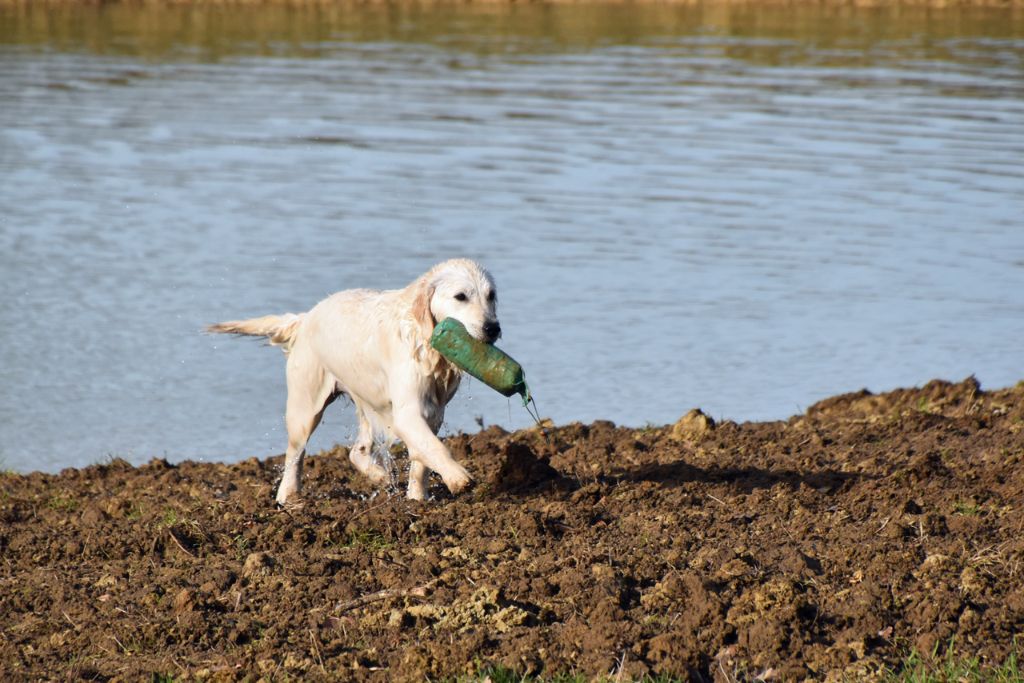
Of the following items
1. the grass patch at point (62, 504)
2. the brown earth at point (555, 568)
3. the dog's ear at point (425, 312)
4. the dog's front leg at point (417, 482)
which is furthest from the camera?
the grass patch at point (62, 504)

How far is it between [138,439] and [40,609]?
4.24 m

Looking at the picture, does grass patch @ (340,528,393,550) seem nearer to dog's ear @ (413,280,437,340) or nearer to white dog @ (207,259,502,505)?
white dog @ (207,259,502,505)

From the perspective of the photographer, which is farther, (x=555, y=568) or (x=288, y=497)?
(x=288, y=497)

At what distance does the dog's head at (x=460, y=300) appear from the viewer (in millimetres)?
6848

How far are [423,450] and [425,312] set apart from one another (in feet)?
2.21

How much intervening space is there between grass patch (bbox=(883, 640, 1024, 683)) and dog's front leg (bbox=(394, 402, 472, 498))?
92.1 inches

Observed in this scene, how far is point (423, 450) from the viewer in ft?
22.8

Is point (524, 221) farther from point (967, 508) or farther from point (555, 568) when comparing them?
point (555, 568)

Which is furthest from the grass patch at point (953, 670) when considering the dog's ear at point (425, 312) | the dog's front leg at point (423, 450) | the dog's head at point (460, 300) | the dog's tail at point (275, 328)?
the dog's tail at point (275, 328)

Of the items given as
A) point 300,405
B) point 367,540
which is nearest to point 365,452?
point 300,405

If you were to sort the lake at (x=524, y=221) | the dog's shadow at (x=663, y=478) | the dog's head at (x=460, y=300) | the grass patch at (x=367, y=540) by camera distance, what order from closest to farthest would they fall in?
the grass patch at (x=367, y=540), the dog's head at (x=460, y=300), the dog's shadow at (x=663, y=478), the lake at (x=524, y=221)

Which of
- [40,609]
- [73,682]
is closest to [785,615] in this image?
[73,682]

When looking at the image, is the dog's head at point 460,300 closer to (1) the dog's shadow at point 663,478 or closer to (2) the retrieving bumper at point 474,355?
(2) the retrieving bumper at point 474,355

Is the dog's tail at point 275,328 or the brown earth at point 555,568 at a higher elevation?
the dog's tail at point 275,328
